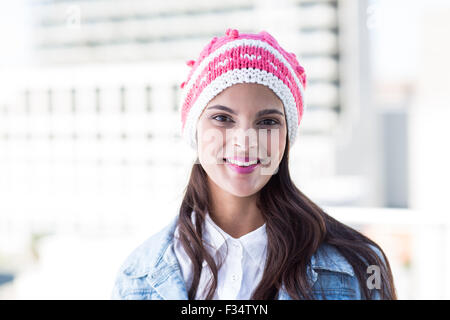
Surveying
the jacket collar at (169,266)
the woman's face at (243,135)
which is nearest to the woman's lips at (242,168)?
the woman's face at (243,135)

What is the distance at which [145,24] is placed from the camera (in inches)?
921

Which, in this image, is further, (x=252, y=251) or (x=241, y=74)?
(x=252, y=251)

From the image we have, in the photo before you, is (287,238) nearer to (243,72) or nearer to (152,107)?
(243,72)

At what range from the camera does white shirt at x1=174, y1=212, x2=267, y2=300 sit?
868 mm

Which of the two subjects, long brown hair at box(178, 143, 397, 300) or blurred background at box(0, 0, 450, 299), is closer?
long brown hair at box(178, 143, 397, 300)

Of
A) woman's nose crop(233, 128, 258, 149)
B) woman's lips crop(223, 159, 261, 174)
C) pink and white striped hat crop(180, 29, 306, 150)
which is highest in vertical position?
pink and white striped hat crop(180, 29, 306, 150)

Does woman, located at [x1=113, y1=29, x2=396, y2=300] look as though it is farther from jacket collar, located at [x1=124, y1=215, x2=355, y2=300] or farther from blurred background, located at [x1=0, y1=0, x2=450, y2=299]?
blurred background, located at [x1=0, y1=0, x2=450, y2=299]

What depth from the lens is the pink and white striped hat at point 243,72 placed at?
0.80 metres

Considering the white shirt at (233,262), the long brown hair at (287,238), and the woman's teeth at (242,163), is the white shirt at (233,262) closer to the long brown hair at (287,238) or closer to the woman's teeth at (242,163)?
the long brown hair at (287,238)

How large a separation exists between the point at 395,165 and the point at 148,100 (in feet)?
49.5

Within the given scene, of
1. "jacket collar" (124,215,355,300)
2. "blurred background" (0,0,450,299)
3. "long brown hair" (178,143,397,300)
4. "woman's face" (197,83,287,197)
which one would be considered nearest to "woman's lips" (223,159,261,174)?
"woman's face" (197,83,287,197)
